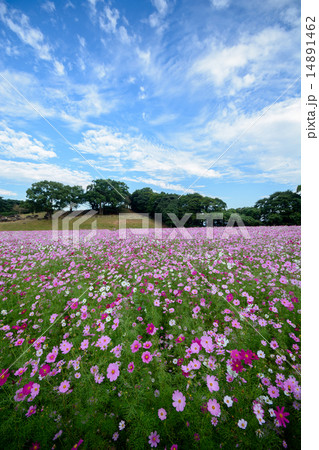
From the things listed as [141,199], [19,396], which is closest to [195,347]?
[19,396]

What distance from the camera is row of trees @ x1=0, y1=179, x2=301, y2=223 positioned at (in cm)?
3020

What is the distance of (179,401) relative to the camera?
65.3 inches

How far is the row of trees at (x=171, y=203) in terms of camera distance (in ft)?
99.1

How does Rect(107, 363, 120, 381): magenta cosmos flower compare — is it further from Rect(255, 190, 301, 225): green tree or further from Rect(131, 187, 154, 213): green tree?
Rect(131, 187, 154, 213): green tree

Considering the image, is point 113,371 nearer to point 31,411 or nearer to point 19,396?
point 31,411

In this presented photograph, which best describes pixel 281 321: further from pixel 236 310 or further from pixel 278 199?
pixel 278 199

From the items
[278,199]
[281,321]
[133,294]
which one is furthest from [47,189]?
[278,199]

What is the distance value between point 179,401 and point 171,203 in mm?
32703

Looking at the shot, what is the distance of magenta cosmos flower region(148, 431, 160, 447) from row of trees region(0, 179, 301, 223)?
24429 mm

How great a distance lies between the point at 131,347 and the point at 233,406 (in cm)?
126

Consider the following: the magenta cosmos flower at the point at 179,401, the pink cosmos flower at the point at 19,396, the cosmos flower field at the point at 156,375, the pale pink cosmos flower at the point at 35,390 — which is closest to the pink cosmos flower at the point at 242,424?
the cosmos flower field at the point at 156,375

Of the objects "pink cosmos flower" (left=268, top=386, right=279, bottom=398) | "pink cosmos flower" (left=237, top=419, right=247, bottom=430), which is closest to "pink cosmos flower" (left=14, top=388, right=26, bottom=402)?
"pink cosmos flower" (left=237, top=419, right=247, bottom=430)

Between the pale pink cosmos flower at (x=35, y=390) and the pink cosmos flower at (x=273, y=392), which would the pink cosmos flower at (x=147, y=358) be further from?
the pink cosmos flower at (x=273, y=392)
